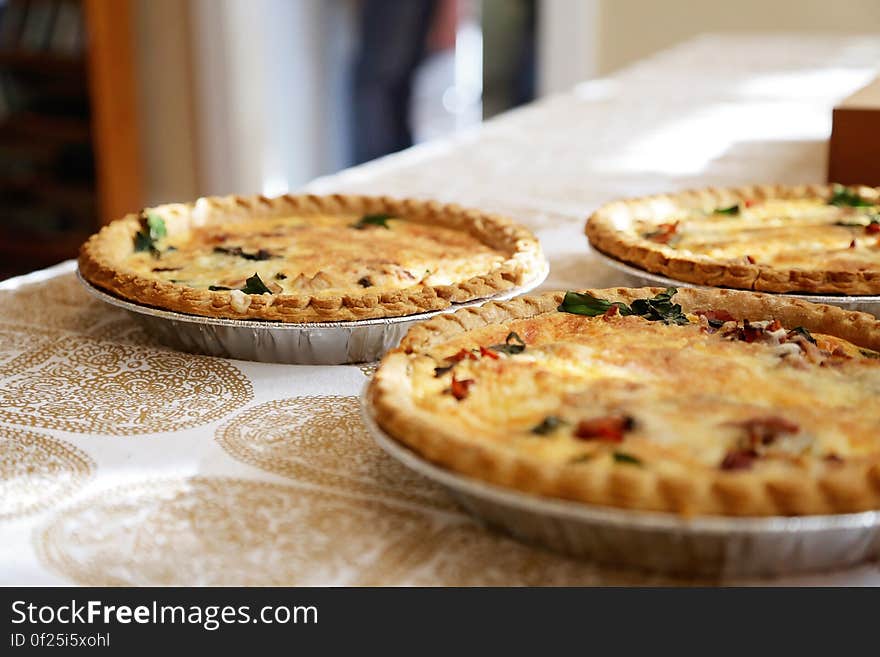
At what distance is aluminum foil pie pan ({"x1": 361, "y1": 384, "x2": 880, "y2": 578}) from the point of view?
3.76 ft

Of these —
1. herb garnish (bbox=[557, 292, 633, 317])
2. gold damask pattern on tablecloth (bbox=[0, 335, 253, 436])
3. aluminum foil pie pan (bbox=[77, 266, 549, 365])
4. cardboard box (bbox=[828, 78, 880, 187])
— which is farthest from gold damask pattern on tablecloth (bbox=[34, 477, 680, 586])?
cardboard box (bbox=[828, 78, 880, 187])

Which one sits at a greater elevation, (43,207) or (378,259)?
(378,259)

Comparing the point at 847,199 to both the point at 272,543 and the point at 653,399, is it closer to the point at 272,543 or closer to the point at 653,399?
the point at 653,399

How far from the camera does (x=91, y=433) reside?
1642 millimetres

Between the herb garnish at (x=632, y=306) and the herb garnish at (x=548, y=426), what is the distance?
0.47 m

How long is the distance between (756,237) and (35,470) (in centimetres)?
146

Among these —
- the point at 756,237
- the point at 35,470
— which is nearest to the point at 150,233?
the point at 35,470

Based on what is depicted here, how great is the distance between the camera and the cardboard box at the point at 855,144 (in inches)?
111

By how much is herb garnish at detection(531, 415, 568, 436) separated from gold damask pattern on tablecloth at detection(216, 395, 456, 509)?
6.8 inches

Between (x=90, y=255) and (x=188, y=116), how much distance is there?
5.01m

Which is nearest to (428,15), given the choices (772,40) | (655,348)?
(772,40)

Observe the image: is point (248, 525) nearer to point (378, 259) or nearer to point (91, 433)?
point (91, 433)

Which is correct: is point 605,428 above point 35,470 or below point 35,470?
above

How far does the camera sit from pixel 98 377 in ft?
6.13
